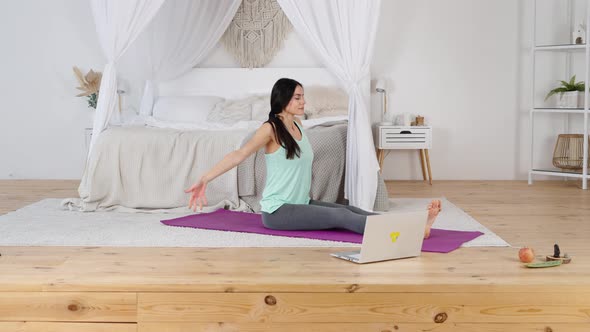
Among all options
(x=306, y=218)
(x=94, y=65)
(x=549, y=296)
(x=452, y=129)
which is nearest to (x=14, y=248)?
(x=306, y=218)

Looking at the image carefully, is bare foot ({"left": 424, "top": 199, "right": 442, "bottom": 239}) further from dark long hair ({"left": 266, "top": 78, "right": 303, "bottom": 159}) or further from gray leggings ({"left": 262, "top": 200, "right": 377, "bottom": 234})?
dark long hair ({"left": 266, "top": 78, "right": 303, "bottom": 159})

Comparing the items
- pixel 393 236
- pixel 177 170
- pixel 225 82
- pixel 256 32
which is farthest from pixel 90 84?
pixel 393 236

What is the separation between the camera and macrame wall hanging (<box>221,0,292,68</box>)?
7.07 m

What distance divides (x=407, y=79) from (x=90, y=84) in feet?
9.44

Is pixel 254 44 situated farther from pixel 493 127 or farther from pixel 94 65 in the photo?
pixel 493 127

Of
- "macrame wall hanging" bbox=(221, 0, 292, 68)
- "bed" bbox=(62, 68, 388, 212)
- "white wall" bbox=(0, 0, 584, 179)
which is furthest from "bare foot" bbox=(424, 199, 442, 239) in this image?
"macrame wall hanging" bbox=(221, 0, 292, 68)

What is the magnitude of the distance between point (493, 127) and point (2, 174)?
457cm

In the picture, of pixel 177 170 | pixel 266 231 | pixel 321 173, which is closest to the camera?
pixel 266 231

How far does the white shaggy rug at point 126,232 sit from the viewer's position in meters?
4.09

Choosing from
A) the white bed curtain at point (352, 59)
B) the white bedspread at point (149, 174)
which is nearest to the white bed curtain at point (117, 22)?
the white bedspread at point (149, 174)

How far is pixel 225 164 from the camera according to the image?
12.7ft

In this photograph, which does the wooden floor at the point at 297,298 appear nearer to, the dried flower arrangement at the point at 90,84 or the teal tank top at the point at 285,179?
the teal tank top at the point at 285,179

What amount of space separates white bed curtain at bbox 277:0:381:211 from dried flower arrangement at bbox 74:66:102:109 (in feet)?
8.84

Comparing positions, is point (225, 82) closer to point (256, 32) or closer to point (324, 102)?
point (256, 32)
